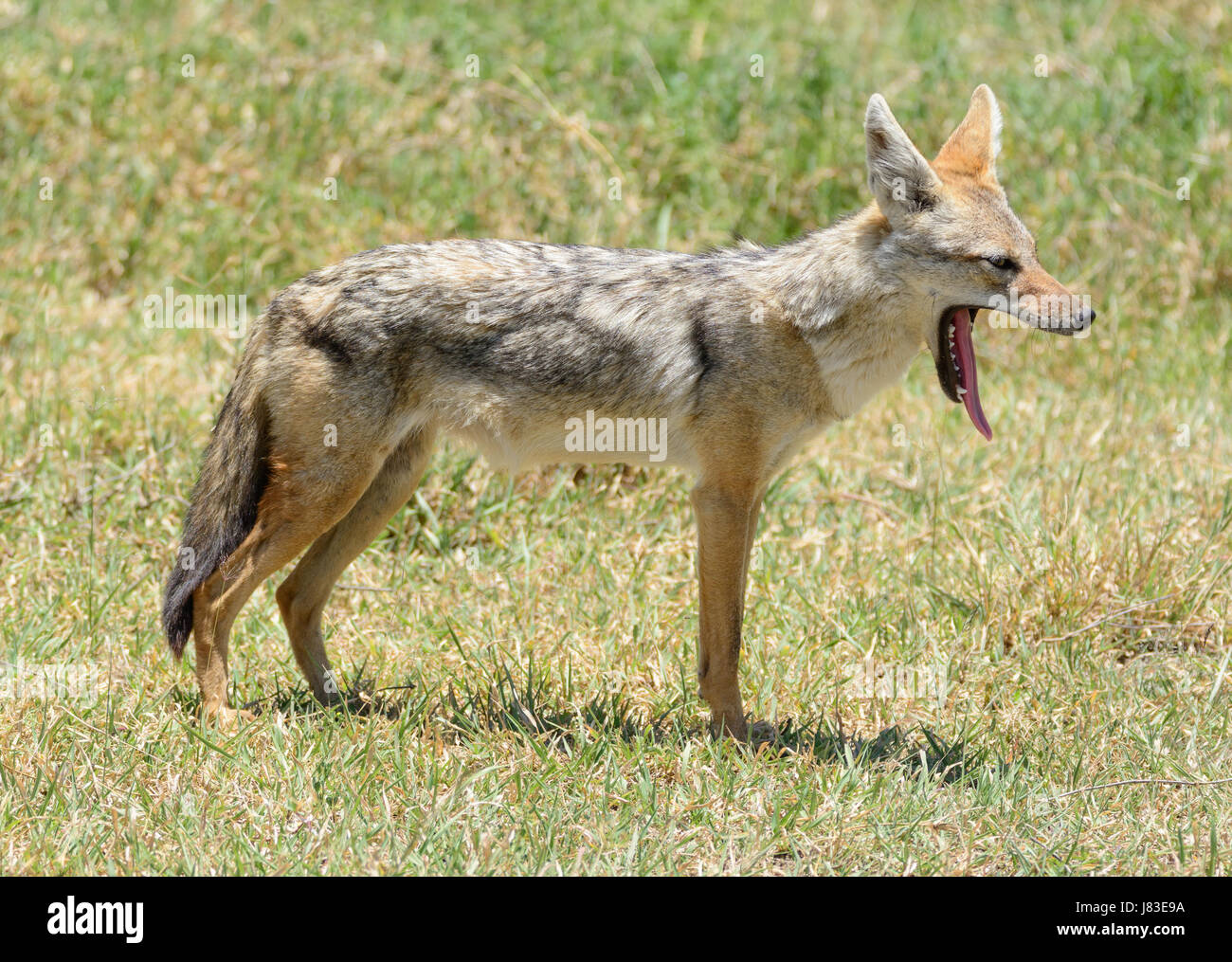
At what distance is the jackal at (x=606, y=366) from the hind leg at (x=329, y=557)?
181mm

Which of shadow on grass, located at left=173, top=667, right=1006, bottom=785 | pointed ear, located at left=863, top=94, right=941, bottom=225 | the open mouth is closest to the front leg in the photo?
shadow on grass, located at left=173, top=667, right=1006, bottom=785

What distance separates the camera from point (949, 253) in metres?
4.68

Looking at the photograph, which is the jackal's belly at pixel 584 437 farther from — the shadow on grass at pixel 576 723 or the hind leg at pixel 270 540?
the shadow on grass at pixel 576 723

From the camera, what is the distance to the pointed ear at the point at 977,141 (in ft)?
16.3

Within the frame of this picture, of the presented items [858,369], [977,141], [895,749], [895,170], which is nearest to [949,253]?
[895,170]

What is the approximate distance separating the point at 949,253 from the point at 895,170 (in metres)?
0.34

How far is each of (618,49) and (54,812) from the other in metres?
7.06

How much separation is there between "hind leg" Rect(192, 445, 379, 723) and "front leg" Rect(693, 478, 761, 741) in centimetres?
115

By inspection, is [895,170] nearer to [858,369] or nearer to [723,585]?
[858,369]

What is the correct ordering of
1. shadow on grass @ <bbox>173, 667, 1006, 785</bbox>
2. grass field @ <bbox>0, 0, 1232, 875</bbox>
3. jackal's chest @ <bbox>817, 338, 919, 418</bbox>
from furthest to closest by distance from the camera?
jackal's chest @ <bbox>817, 338, 919, 418</bbox> → shadow on grass @ <bbox>173, 667, 1006, 785</bbox> → grass field @ <bbox>0, 0, 1232, 875</bbox>

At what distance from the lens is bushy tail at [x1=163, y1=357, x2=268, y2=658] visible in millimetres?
5027

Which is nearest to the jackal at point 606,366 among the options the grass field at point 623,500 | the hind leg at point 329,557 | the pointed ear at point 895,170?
the pointed ear at point 895,170

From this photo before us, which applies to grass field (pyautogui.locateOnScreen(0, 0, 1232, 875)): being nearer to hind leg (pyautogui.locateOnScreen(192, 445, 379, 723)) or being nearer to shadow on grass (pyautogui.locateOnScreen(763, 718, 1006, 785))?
shadow on grass (pyautogui.locateOnScreen(763, 718, 1006, 785))
